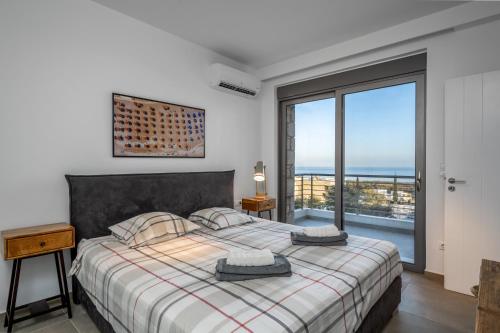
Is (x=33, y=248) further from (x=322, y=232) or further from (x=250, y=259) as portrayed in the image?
(x=322, y=232)

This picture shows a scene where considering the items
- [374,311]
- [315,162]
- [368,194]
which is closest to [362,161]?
[368,194]

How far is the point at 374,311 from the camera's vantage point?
173 cm

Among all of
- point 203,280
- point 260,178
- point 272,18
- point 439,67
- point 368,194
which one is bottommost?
point 203,280

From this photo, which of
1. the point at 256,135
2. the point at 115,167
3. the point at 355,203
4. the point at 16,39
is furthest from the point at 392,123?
the point at 16,39

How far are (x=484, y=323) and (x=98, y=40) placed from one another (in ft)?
10.9

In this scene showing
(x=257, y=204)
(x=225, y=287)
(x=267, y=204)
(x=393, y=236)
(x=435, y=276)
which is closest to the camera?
(x=225, y=287)

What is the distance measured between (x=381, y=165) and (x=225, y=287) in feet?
9.10

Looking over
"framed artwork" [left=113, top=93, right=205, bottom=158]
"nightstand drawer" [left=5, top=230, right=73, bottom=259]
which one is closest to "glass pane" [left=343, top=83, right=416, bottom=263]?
"framed artwork" [left=113, top=93, right=205, bottom=158]

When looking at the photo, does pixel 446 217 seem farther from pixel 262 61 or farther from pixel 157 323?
pixel 262 61

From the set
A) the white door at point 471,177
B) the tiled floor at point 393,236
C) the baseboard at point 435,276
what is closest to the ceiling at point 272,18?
the white door at point 471,177

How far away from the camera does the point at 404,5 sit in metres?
2.58

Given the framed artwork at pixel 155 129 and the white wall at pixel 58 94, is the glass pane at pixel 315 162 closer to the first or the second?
the framed artwork at pixel 155 129

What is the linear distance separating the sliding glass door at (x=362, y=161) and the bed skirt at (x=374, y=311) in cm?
125

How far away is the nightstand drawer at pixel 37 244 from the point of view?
187cm
